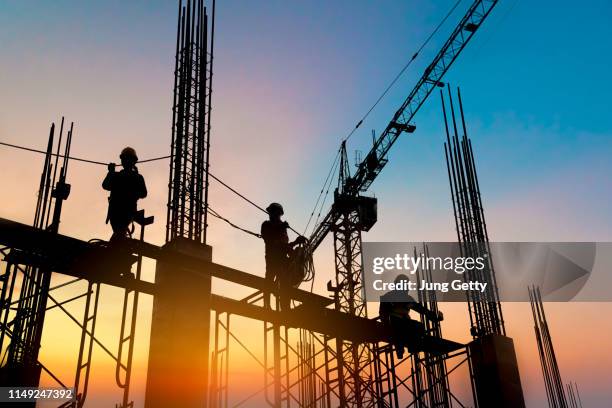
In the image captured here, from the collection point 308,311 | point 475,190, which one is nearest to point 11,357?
point 308,311

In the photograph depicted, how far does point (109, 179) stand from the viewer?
8.72 meters

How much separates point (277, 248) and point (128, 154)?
3785 millimetres

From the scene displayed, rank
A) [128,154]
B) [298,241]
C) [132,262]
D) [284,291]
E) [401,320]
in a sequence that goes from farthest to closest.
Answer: [401,320], [298,241], [284,291], [128,154], [132,262]

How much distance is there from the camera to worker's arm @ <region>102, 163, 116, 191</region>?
8.72 metres

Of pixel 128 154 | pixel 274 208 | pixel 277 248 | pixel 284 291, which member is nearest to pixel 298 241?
pixel 277 248

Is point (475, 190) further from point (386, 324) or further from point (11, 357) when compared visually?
point (11, 357)

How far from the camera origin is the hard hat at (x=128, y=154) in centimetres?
906

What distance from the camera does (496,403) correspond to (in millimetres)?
12133

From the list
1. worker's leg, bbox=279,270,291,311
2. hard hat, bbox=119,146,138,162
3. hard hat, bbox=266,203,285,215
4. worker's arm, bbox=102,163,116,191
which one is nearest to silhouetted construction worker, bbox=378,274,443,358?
worker's leg, bbox=279,270,291,311

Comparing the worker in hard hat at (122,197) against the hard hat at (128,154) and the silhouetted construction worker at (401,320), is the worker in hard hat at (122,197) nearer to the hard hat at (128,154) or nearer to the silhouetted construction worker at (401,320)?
the hard hat at (128,154)

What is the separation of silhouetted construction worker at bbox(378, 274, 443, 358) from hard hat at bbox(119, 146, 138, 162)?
7.33 m

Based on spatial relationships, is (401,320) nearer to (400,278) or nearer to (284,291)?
(400,278)

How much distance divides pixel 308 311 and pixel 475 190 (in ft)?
30.4

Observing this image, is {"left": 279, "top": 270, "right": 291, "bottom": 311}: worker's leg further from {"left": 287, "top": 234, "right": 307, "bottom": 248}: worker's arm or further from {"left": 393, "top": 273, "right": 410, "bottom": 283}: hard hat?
{"left": 393, "top": 273, "right": 410, "bottom": 283}: hard hat
